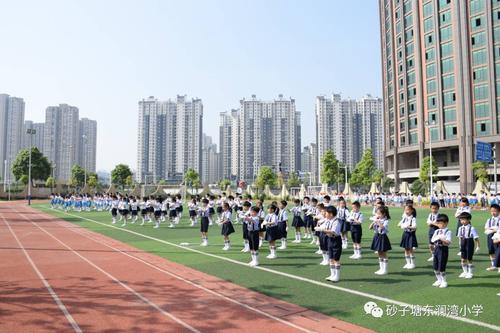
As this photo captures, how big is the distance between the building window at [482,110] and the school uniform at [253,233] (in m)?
53.7

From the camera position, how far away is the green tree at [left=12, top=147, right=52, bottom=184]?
7094cm

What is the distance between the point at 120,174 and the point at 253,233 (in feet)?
267

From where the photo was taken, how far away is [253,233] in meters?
11.8

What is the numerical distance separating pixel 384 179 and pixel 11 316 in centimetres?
6696

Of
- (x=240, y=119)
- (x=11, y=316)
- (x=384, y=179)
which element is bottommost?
(x=11, y=316)

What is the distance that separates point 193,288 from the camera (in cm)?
912

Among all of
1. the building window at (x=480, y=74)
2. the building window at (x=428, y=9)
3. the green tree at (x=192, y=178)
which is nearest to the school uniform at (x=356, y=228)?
the building window at (x=480, y=74)

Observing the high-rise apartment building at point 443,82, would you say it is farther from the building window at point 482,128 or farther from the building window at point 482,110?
the building window at point 482,110

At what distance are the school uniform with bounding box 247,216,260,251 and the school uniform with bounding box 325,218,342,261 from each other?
103 inches

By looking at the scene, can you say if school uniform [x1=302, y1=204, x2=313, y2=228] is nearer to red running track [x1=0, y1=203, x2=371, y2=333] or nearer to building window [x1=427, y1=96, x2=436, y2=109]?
red running track [x1=0, y1=203, x2=371, y2=333]

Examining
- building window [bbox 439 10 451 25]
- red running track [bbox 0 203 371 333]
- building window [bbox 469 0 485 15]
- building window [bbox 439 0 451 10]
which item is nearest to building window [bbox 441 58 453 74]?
building window [bbox 439 10 451 25]

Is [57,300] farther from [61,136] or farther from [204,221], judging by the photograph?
[61,136]

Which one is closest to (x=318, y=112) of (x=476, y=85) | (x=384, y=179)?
(x=384, y=179)

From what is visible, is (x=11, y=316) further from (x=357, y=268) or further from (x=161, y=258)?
(x=357, y=268)
